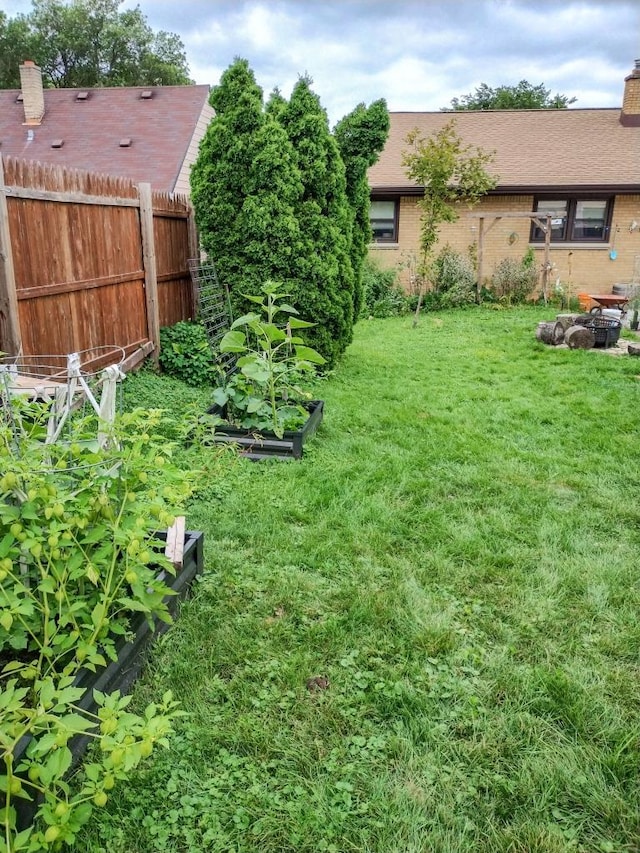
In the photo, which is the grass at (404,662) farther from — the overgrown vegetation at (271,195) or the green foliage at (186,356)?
the overgrown vegetation at (271,195)

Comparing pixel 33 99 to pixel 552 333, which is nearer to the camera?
pixel 552 333

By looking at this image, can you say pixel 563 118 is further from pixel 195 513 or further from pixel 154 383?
pixel 195 513

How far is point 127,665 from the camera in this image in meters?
2.24

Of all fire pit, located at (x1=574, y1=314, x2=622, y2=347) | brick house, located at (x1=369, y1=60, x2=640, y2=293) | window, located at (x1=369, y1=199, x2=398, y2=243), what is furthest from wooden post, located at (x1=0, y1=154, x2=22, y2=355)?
window, located at (x1=369, y1=199, x2=398, y2=243)

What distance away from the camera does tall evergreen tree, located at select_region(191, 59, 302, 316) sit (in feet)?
21.5

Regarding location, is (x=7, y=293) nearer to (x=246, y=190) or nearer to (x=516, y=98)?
(x=246, y=190)

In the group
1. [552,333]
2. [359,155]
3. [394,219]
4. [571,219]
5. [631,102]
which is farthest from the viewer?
[631,102]

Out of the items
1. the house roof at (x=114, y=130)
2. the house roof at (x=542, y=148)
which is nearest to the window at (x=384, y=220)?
the house roof at (x=542, y=148)

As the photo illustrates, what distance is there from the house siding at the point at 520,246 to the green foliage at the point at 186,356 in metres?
8.82

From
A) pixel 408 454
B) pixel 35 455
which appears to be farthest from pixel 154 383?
pixel 35 455

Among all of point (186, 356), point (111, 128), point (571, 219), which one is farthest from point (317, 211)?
point (111, 128)

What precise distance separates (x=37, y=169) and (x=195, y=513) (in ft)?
9.92

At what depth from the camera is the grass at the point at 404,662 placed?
177cm

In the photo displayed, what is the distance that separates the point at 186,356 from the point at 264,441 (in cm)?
269
